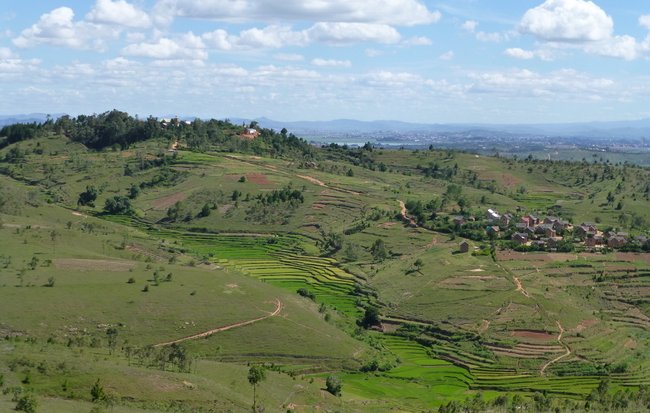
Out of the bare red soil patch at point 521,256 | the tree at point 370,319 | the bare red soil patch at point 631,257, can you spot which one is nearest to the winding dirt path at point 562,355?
the tree at point 370,319

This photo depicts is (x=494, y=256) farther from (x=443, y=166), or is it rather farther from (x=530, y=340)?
(x=443, y=166)

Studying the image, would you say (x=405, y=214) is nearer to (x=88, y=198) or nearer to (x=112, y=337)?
(x=88, y=198)

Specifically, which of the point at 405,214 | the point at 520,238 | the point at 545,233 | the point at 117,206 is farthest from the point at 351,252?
the point at 117,206

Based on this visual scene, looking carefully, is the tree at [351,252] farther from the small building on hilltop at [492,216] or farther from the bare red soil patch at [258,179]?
the bare red soil patch at [258,179]

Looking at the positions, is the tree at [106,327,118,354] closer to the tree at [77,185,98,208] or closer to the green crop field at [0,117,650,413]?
the green crop field at [0,117,650,413]

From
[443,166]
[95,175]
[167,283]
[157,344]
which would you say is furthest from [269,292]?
[443,166]

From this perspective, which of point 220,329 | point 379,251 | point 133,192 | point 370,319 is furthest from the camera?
point 133,192

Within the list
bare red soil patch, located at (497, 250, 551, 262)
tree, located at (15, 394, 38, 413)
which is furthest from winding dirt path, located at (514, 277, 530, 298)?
tree, located at (15, 394, 38, 413)
